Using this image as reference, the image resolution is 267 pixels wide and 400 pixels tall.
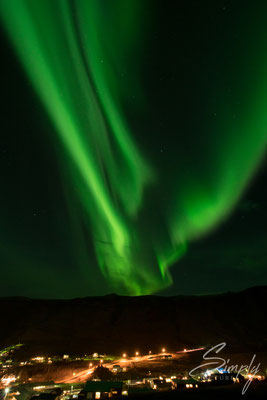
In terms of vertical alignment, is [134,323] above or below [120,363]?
below

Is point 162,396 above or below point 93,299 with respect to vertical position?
above

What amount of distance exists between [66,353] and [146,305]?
44147 mm

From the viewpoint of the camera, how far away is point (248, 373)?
102 feet

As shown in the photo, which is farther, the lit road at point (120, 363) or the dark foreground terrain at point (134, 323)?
the dark foreground terrain at point (134, 323)

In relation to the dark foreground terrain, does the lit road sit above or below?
above

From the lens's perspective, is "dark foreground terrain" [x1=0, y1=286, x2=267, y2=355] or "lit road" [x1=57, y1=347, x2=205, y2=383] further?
"dark foreground terrain" [x1=0, y1=286, x2=267, y2=355]

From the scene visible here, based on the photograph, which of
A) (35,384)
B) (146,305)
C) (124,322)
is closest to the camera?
(35,384)

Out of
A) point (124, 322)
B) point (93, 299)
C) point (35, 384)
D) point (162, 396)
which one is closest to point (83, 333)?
point (124, 322)

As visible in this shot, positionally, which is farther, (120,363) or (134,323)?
(134,323)

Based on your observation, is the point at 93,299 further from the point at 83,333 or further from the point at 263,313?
the point at 263,313

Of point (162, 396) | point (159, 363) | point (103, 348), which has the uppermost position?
point (162, 396)

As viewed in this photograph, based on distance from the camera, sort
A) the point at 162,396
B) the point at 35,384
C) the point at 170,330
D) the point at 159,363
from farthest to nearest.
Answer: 1. the point at 170,330
2. the point at 159,363
3. the point at 35,384
4. the point at 162,396

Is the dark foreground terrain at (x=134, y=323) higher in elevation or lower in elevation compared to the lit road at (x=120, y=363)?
lower

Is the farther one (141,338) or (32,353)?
(141,338)
